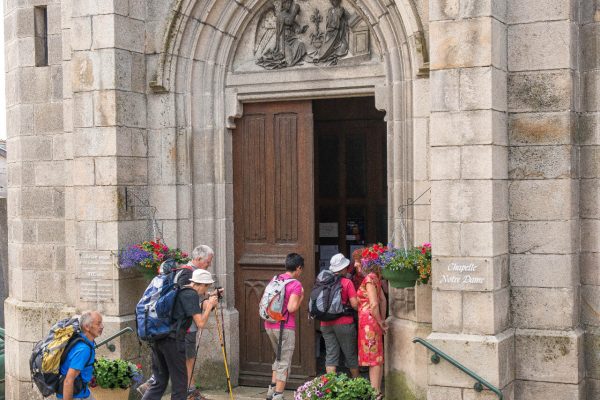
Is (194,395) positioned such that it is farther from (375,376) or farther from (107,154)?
(107,154)

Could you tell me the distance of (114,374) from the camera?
877 cm

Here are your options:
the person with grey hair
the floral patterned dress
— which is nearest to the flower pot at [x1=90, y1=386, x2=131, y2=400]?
the person with grey hair

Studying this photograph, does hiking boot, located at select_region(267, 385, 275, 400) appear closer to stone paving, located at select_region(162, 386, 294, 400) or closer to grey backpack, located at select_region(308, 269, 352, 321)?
stone paving, located at select_region(162, 386, 294, 400)

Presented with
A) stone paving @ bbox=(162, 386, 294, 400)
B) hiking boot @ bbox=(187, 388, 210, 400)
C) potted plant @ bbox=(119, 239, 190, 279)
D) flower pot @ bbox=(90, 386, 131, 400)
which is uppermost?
potted plant @ bbox=(119, 239, 190, 279)

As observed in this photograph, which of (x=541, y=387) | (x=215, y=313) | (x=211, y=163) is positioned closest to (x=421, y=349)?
(x=541, y=387)

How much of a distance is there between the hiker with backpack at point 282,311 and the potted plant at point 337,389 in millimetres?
944

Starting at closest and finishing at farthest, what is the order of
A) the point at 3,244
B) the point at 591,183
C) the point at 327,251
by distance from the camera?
the point at 591,183 < the point at 327,251 < the point at 3,244

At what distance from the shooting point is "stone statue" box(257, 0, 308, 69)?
9625 mm

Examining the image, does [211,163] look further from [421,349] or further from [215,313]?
[421,349]

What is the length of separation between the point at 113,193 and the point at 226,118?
144 centimetres

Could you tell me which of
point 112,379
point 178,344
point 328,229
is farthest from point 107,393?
point 328,229

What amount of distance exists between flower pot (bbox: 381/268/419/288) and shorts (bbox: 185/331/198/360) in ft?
6.02

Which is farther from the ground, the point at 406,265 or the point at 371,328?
the point at 406,265

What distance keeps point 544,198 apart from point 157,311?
3435 millimetres
